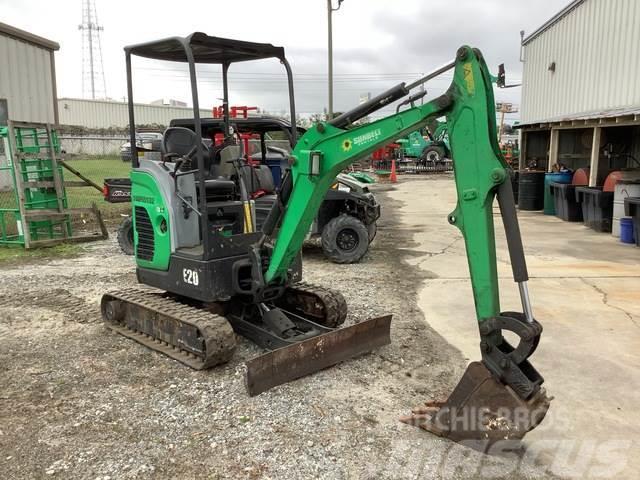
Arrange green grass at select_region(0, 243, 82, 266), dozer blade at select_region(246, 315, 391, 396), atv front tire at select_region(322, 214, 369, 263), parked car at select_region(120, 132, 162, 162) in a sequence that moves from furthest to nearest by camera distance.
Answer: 1. green grass at select_region(0, 243, 82, 266)
2. atv front tire at select_region(322, 214, 369, 263)
3. parked car at select_region(120, 132, 162, 162)
4. dozer blade at select_region(246, 315, 391, 396)

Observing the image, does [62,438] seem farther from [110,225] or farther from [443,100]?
[110,225]

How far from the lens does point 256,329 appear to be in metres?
5.02

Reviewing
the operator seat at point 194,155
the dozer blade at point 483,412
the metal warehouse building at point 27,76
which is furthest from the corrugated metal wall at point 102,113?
the dozer blade at point 483,412

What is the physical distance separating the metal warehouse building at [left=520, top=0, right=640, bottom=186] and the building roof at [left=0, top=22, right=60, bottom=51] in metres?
13.4

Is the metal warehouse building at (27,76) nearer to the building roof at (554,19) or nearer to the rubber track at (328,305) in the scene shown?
the rubber track at (328,305)

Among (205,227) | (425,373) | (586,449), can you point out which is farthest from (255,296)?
(586,449)

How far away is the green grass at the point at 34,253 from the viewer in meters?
9.29

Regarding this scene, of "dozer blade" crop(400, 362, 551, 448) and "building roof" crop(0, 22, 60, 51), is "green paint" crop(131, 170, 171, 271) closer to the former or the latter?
"dozer blade" crop(400, 362, 551, 448)

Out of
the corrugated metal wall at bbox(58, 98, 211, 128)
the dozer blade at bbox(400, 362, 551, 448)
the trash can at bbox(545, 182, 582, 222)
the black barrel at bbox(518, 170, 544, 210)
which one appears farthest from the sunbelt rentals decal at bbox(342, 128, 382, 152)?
the corrugated metal wall at bbox(58, 98, 211, 128)

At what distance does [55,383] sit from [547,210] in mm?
13217

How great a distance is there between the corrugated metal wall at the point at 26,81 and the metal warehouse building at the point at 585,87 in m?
13.5

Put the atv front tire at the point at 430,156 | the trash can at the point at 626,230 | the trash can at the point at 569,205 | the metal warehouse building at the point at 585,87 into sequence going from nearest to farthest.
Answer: the trash can at the point at 626,230 < the metal warehouse building at the point at 585,87 < the trash can at the point at 569,205 < the atv front tire at the point at 430,156

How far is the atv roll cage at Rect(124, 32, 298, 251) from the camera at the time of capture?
454 centimetres

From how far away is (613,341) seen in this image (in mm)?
5328
